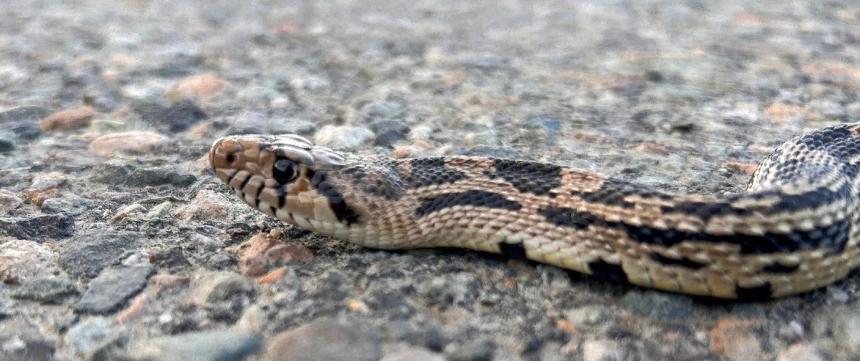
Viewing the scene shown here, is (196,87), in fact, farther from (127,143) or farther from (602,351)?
(602,351)

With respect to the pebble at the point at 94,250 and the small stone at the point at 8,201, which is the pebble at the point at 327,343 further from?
the small stone at the point at 8,201

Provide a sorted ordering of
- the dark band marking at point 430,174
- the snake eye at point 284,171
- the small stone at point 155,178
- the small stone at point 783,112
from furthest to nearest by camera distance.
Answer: the small stone at point 783,112, the small stone at point 155,178, the dark band marking at point 430,174, the snake eye at point 284,171

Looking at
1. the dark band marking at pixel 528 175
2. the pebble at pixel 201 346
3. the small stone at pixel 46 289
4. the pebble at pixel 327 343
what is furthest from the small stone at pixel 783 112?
the small stone at pixel 46 289

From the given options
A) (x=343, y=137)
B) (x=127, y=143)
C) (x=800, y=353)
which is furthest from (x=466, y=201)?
(x=127, y=143)

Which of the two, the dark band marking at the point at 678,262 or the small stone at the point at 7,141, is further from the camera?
the small stone at the point at 7,141

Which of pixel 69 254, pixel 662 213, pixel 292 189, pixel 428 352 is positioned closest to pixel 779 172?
pixel 662 213

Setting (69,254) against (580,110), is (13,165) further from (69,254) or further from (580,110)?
(580,110)
